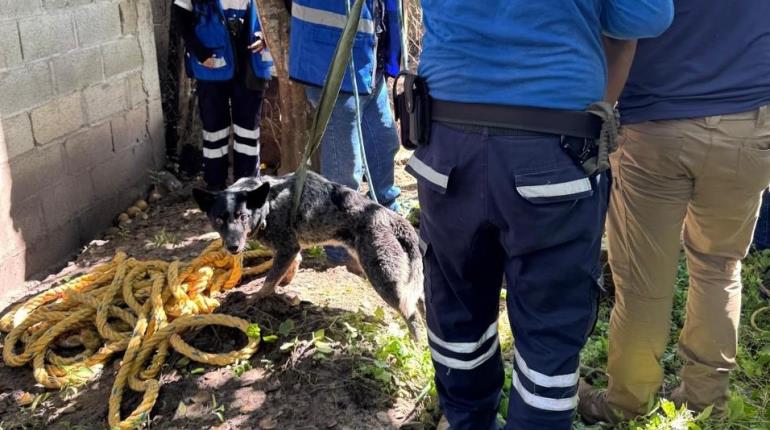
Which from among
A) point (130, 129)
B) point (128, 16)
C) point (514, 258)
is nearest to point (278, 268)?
point (514, 258)

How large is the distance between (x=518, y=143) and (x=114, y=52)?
181 inches

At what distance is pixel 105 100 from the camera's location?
18.8 feet

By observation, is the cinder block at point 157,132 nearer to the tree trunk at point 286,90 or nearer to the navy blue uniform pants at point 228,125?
the navy blue uniform pants at point 228,125

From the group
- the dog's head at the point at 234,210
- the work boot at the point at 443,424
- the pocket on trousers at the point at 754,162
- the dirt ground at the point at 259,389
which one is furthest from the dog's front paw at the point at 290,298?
the pocket on trousers at the point at 754,162

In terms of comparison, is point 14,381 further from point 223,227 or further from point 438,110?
point 438,110

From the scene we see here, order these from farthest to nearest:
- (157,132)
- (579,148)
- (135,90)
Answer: (157,132) → (135,90) → (579,148)

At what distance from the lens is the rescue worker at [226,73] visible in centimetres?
562

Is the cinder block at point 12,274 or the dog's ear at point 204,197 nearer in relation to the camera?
the dog's ear at point 204,197

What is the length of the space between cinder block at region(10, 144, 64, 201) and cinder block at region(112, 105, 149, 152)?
0.75 m

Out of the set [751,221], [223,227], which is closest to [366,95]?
[223,227]

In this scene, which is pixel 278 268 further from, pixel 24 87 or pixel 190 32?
pixel 190 32

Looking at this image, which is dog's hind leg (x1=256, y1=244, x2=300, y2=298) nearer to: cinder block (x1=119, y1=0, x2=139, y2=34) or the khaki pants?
the khaki pants

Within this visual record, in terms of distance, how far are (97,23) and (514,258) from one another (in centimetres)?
451

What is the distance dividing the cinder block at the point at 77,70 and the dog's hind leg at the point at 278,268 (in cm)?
241
